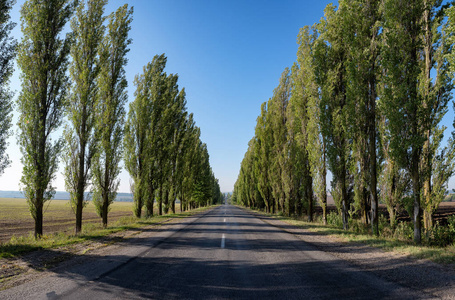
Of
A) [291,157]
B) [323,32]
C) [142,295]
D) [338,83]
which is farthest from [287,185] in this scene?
[142,295]

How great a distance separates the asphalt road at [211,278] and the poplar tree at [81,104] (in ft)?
24.9

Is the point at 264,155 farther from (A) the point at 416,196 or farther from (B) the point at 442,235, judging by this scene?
(A) the point at 416,196

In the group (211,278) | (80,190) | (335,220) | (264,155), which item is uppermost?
(264,155)

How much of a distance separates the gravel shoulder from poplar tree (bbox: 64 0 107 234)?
12.7 meters

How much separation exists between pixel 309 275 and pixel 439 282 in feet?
8.44

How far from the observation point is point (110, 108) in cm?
1634

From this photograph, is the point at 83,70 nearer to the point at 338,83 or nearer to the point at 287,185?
the point at 338,83

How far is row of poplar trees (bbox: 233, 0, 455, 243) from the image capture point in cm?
928

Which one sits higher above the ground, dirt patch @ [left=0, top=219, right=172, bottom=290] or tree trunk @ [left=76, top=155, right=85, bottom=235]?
tree trunk @ [left=76, top=155, right=85, bottom=235]

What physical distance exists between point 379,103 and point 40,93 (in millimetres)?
14987

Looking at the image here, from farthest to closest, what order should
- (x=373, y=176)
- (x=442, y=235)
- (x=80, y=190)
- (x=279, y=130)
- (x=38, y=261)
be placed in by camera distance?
(x=279, y=130)
(x=80, y=190)
(x=373, y=176)
(x=442, y=235)
(x=38, y=261)

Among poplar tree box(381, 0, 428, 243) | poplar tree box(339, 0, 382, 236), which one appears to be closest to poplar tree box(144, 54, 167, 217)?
poplar tree box(339, 0, 382, 236)

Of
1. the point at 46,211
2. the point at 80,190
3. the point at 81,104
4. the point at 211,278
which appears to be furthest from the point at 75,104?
the point at 46,211

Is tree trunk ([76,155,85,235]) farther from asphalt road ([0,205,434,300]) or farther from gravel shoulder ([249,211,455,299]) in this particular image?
gravel shoulder ([249,211,455,299])
